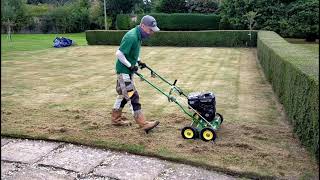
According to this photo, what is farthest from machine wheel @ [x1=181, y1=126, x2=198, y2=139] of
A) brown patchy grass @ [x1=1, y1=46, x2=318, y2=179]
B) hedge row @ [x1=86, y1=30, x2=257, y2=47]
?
hedge row @ [x1=86, y1=30, x2=257, y2=47]

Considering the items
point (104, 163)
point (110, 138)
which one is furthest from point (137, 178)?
point (110, 138)

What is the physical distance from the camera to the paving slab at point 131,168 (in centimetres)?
511

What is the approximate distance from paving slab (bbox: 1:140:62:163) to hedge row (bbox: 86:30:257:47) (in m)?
22.5

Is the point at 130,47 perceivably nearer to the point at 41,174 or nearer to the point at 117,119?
the point at 117,119

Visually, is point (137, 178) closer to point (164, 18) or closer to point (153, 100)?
point (153, 100)

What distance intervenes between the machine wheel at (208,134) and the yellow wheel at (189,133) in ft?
0.43

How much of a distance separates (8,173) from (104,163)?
1241 mm

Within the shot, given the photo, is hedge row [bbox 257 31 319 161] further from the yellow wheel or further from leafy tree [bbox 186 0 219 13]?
leafy tree [bbox 186 0 219 13]

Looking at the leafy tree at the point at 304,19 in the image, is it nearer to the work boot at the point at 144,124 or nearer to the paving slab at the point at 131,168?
the work boot at the point at 144,124

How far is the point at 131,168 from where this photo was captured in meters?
5.33

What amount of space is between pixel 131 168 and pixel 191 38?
23.5 m

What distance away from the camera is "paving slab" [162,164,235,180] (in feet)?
16.6

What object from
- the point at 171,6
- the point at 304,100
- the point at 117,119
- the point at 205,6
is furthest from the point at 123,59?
the point at 171,6

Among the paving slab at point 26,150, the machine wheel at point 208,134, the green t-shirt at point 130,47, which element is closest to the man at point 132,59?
the green t-shirt at point 130,47
